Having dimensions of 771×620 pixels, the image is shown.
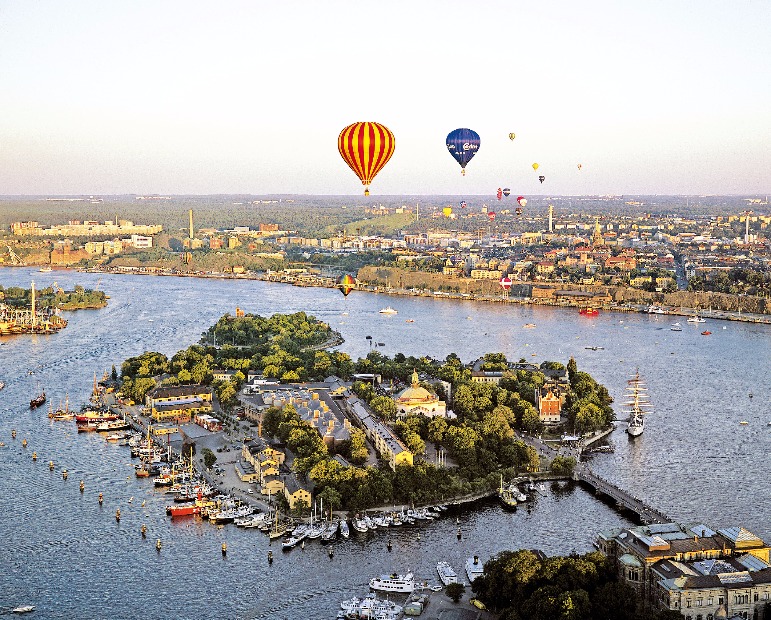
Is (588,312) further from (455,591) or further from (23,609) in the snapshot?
(23,609)

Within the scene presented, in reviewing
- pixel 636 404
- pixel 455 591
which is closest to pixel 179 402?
pixel 636 404

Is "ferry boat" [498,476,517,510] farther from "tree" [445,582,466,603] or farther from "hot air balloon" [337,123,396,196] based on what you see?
"hot air balloon" [337,123,396,196]

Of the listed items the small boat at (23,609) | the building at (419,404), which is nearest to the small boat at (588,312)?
the building at (419,404)

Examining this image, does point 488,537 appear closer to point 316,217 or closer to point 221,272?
point 221,272

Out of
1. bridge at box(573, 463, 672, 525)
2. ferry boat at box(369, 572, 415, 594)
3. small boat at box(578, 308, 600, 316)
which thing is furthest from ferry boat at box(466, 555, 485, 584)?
small boat at box(578, 308, 600, 316)

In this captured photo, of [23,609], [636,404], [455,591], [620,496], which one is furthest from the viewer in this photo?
[636,404]
